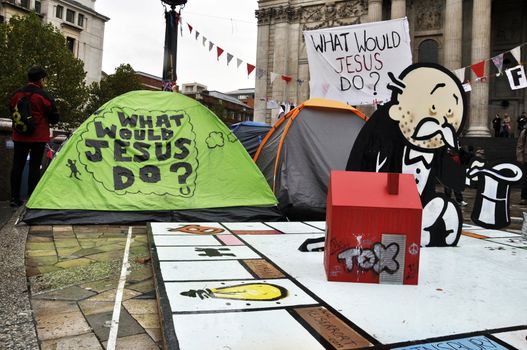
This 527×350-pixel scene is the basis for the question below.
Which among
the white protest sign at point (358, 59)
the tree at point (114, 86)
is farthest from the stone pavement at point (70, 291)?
the tree at point (114, 86)

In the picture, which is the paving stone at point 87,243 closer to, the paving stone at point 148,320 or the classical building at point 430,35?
the paving stone at point 148,320

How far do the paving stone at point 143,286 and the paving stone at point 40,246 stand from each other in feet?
4.30

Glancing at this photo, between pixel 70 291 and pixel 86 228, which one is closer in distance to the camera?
pixel 70 291

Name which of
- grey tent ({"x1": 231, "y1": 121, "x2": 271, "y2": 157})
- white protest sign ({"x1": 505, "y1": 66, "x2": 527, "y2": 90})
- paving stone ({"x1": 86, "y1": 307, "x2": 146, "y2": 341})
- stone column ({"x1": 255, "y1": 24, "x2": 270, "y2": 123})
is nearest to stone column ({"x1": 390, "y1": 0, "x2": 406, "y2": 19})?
stone column ({"x1": 255, "y1": 24, "x2": 270, "y2": 123})

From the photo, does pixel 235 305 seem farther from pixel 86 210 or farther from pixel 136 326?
pixel 86 210

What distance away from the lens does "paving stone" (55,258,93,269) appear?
299 centimetres

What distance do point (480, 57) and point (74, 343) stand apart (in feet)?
71.6

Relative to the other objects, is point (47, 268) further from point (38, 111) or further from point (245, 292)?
point (38, 111)

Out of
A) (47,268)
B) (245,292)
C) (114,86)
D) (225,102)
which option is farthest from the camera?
(225,102)

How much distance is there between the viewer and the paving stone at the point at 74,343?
5.68ft

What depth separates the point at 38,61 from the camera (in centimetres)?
2628

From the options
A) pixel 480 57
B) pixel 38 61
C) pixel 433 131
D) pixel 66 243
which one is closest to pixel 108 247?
pixel 66 243

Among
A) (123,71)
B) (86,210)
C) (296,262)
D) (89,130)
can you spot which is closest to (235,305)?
(296,262)

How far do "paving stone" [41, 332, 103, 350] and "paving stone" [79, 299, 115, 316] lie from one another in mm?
306
